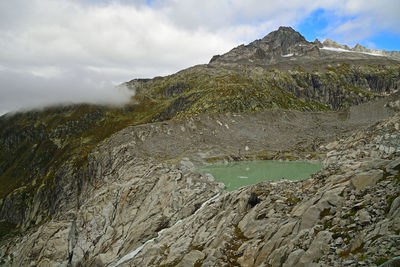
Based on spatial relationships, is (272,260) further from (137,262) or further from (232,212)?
(137,262)

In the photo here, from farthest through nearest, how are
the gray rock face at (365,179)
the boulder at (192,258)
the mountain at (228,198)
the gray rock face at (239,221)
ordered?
the boulder at (192,258) → the gray rock face at (365,179) → the mountain at (228,198) → the gray rock face at (239,221)

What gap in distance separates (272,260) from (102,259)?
33.9 meters

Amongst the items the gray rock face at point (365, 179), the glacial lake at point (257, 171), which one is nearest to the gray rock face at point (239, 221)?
the gray rock face at point (365, 179)

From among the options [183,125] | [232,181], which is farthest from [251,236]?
[183,125]

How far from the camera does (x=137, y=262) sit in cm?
3200

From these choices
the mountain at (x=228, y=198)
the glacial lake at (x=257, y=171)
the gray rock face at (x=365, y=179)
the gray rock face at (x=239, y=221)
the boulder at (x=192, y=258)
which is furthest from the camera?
the glacial lake at (x=257, y=171)

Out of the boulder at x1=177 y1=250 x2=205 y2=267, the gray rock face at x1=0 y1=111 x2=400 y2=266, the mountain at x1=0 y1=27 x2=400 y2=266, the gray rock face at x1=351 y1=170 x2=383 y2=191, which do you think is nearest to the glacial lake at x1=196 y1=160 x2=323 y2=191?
the mountain at x1=0 y1=27 x2=400 y2=266

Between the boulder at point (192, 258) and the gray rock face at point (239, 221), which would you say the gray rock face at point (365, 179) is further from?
the boulder at point (192, 258)

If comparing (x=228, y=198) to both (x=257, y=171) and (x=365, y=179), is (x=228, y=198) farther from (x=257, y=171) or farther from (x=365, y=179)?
(x=257, y=171)

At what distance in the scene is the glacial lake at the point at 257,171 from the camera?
5319cm

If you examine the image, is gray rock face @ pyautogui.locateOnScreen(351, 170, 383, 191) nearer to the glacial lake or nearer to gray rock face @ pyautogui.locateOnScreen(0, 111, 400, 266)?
gray rock face @ pyautogui.locateOnScreen(0, 111, 400, 266)

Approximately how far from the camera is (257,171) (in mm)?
63156

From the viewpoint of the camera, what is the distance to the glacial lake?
53.2 m

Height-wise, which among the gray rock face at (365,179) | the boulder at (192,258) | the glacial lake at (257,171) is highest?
the gray rock face at (365,179)
